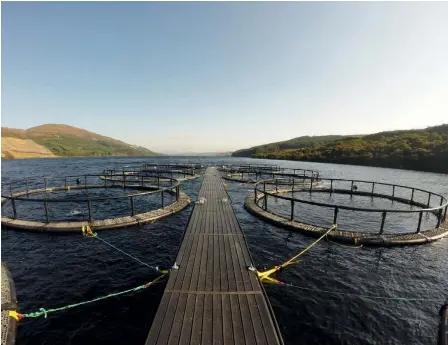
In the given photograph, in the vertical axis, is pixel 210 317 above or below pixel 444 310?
above

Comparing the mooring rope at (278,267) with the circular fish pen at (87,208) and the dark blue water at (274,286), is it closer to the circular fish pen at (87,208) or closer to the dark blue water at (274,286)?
the dark blue water at (274,286)

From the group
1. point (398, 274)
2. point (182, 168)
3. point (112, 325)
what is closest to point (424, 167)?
point (182, 168)

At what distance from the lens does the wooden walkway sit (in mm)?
6867

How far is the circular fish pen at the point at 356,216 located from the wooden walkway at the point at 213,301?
286 inches

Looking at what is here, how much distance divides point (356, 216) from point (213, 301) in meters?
19.6

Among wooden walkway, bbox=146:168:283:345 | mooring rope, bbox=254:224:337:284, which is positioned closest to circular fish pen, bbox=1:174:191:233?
wooden walkway, bbox=146:168:283:345

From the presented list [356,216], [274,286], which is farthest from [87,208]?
[356,216]

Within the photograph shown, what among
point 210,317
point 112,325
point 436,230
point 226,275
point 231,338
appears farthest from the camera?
point 436,230

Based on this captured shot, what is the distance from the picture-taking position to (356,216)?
23.0 meters

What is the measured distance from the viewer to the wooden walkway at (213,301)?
687 cm

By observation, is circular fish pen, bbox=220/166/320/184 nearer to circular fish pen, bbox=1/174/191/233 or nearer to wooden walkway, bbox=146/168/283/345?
circular fish pen, bbox=1/174/191/233

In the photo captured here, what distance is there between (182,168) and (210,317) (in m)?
58.7

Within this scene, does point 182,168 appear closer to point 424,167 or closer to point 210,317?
point 210,317

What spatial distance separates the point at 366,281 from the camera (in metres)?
11.8
